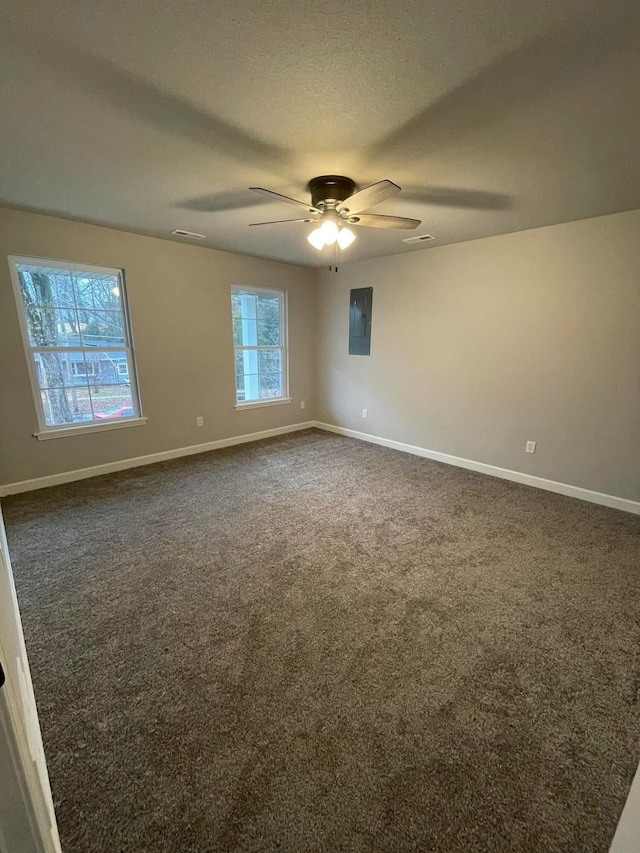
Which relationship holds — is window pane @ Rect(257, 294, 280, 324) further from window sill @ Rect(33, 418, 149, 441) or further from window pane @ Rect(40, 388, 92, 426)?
window pane @ Rect(40, 388, 92, 426)

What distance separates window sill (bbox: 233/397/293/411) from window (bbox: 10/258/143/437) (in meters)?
1.31

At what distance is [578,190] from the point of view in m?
2.33

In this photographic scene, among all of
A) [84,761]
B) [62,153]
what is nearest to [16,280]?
[62,153]

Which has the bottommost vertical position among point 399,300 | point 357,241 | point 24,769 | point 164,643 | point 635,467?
point 164,643

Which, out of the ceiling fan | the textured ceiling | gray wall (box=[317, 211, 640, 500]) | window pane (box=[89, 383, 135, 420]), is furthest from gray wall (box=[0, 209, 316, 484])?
the ceiling fan

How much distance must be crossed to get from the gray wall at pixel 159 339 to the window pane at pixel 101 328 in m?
0.16

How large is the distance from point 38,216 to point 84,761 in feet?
12.4

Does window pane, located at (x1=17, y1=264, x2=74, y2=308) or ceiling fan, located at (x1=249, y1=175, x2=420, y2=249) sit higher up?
ceiling fan, located at (x1=249, y1=175, x2=420, y2=249)

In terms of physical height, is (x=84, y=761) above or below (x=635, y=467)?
below

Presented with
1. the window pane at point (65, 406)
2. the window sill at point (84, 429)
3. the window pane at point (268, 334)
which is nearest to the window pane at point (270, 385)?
the window pane at point (268, 334)

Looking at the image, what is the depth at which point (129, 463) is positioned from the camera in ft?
12.8

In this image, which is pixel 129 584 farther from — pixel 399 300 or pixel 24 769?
pixel 399 300

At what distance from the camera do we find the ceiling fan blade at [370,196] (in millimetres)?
1818

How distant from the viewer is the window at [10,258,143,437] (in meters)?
3.15
